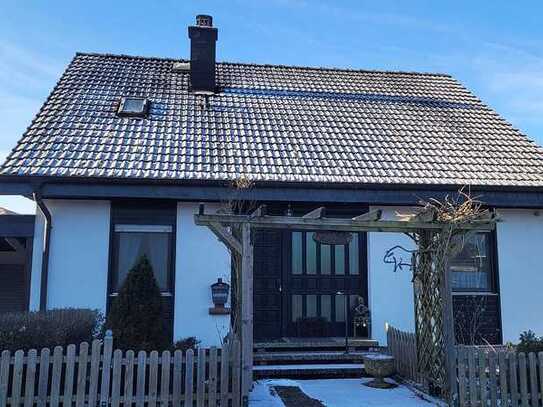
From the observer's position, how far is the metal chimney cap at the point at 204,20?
1400 cm

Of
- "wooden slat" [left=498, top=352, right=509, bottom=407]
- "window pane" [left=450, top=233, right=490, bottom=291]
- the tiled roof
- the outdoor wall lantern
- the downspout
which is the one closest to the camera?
"wooden slat" [left=498, top=352, right=509, bottom=407]

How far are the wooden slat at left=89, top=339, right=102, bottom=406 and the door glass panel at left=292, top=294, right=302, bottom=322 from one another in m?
4.78

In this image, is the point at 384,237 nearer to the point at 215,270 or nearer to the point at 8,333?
the point at 215,270

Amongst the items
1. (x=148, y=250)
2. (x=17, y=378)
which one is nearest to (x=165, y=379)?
(x=17, y=378)

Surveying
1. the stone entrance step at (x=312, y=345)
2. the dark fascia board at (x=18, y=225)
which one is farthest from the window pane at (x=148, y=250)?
the stone entrance step at (x=312, y=345)

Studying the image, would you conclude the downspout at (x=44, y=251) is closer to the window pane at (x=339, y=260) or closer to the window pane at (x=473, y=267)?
the window pane at (x=339, y=260)

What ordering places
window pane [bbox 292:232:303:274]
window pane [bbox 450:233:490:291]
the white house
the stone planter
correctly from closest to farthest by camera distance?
1. the stone planter
2. the white house
3. window pane [bbox 292:232:303:274]
4. window pane [bbox 450:233:490:291]

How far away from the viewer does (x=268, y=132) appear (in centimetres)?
1151

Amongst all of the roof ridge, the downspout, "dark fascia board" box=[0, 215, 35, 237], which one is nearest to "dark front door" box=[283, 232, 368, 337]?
the downspout

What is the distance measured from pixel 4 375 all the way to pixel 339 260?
6222 millimetres

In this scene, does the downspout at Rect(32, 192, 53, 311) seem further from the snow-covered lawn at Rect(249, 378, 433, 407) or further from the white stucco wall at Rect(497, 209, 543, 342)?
the white stucco wall at Rect(497, 209, 543, 342)

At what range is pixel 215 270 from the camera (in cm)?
964

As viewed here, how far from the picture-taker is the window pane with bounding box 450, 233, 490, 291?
34.4 ft

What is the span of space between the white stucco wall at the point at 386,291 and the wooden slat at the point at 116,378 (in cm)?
530
